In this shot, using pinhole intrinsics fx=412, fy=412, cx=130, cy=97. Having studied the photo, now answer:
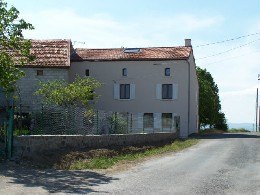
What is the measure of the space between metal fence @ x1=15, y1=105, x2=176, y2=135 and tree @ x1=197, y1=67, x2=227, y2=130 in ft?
96.7

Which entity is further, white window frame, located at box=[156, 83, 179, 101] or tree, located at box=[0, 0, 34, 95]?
white window frame, located at box=[156, 83, 179, 101]

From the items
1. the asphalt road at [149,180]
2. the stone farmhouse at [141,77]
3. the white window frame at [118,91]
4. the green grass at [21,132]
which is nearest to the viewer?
the asphalt road at [149,180]

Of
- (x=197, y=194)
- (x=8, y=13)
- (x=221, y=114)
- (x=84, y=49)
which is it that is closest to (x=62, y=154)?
(x=8, y=13)

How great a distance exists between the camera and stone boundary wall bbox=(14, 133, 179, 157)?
586 inches

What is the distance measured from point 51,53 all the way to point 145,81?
8485mm

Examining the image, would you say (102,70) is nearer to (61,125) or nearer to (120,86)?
(120,86)

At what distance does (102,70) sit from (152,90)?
15.9 ft

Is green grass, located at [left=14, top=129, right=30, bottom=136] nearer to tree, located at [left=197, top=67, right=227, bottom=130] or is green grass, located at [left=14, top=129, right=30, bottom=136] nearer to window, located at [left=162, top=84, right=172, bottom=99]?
window, located at [left=162, top=84, right=172, bottom=99]

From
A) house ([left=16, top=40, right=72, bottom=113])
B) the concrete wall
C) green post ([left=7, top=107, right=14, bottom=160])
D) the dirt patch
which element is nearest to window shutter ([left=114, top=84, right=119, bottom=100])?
house ([left=16, top=40, right=72, bottom=113])

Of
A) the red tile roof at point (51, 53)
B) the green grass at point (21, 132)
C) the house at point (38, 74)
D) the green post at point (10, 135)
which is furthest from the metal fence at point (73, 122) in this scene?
the red tile roof at point (51, 53)

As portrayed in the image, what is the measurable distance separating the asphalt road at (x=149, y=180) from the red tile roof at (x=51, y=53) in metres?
19.4

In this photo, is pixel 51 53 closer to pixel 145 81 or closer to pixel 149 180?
pixel 145 81

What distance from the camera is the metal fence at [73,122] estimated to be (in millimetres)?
17984

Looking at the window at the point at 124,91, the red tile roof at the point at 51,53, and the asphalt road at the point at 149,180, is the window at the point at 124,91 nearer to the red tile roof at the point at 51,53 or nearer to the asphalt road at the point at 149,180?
the red tile roof at the point at 51,53
